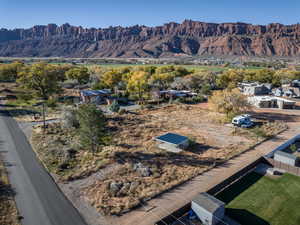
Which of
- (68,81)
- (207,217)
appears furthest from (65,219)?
(68,81)

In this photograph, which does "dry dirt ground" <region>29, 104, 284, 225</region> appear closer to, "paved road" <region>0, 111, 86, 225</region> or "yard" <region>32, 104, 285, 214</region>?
"yard" <region>32, 104, 285, 214</region>

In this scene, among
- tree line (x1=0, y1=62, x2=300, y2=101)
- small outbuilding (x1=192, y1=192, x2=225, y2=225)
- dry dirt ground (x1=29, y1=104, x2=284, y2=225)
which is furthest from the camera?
tree line (x1=0, y1=62, x2=300, y2=101)

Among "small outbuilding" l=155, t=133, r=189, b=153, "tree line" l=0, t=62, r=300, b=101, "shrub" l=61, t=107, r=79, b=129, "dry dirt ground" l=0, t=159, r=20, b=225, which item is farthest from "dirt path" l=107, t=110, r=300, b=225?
"tree line" l=0, t=62, r=300, b=101

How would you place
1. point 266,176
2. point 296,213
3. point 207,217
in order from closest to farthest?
1. point 207,217
2. point 296,213
3. point 266,176

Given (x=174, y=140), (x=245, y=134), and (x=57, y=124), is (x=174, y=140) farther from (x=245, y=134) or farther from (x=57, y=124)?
(x=57, y=124)

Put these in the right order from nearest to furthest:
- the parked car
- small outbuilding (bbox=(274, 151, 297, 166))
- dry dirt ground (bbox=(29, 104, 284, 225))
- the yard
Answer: dry dirt ground (bbox=(29, 104, 284, 225))
the yard
small outbuilding (bbox=(274, 151, 297, 166))
the parked car

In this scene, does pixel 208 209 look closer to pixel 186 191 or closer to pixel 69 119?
pixel 186 191
